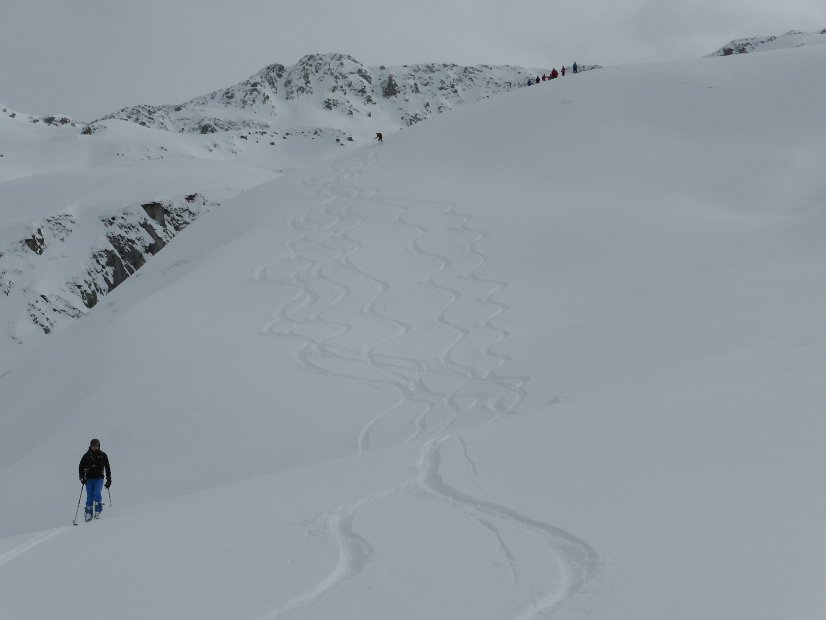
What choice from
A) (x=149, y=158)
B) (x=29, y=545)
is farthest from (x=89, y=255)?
(x=149, y=158)

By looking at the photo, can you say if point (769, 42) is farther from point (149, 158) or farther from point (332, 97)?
point (149, 158)

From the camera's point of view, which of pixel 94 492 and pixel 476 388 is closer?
pixel 94 492

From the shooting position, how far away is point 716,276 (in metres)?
15.0

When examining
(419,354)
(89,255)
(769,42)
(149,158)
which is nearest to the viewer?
(419,354)

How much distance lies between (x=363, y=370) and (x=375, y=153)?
668 inches

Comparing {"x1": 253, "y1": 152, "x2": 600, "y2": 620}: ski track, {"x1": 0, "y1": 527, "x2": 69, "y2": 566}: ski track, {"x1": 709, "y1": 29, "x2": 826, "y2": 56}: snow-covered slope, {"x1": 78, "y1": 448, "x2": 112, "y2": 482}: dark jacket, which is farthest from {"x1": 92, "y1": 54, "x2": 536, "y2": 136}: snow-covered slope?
{"x1": 0, "y1": 527, "x2": 69, "y2": 566}: ski track

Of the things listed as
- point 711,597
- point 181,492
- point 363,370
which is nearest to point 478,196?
point 363,370

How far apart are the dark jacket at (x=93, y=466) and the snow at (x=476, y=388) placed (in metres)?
0.61

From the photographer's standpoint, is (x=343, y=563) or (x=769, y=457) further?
(x=769, y=457)

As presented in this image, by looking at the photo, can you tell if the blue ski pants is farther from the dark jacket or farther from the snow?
the snow

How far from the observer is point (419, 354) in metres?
13.9

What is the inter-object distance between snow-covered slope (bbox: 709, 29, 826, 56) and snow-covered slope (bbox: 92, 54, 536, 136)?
1466 inches

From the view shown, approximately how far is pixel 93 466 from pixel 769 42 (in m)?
149

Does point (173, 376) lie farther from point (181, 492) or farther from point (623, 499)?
point (623, 499)
